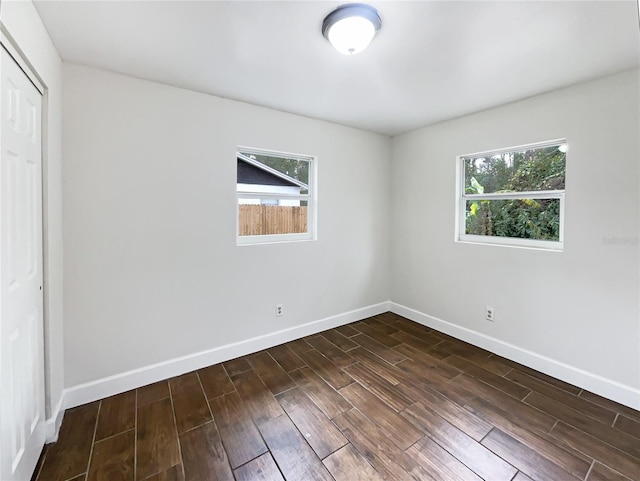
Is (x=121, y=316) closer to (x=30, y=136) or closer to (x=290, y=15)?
(x=30, y=136)

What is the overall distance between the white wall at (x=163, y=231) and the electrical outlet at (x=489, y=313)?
68.6 inches

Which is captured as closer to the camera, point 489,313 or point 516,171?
point 516,171

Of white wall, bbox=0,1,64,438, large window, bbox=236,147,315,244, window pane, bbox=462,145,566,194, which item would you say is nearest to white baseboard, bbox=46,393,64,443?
white wall, bbox=0,1,64,438

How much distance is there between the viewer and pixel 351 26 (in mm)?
1479

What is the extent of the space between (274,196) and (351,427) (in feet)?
6.83

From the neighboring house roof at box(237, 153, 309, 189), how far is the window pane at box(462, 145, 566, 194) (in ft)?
6.30

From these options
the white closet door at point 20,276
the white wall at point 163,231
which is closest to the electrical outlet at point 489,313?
the white wall at point 163,231

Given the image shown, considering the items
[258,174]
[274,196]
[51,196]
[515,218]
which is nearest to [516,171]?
[515,218]

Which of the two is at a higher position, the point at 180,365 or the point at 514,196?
the point at 514,196

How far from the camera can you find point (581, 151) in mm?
2232

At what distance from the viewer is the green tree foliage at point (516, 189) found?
8.12 ft

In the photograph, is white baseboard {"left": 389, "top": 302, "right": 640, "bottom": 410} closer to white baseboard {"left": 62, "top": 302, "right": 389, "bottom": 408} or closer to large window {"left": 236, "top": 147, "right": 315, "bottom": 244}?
white baseboard {"left": 62, "top": 302, "right": 389, "bottom": 408}

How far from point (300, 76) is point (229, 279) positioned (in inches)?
70.6

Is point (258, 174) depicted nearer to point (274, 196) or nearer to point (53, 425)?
point (274, 196)
